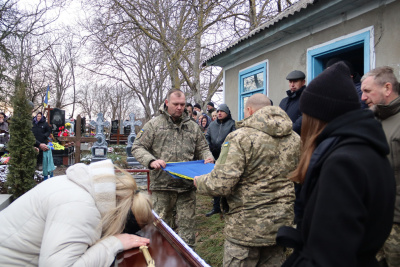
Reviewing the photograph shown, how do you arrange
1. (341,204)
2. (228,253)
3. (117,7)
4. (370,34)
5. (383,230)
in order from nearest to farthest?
(341,204)
(383,230)
(228,253)
(370,34)
(117,7)

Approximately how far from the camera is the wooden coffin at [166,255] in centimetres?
175

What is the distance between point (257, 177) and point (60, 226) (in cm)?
138

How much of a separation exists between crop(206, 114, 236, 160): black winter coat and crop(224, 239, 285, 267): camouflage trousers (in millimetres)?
3215

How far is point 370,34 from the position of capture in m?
4.54

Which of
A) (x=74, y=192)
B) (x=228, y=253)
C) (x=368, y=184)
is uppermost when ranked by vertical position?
(x=368, y=184)

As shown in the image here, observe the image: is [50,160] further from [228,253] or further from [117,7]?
[117,7]

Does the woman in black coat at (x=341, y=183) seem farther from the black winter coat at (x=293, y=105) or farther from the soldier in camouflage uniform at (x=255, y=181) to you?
the black winter coat at (x=293, y=105)

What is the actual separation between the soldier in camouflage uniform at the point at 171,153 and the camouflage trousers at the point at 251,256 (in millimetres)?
1352

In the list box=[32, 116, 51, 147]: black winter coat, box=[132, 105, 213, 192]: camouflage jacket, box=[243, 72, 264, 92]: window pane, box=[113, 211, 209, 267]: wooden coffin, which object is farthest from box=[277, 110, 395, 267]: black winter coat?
box=[32, 116, 51, 147]: black winter coat

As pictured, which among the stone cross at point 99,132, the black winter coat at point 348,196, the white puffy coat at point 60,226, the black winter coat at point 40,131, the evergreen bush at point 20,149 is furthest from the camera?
the stone cross at point 99,132

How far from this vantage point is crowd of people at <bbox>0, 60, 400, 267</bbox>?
107cm

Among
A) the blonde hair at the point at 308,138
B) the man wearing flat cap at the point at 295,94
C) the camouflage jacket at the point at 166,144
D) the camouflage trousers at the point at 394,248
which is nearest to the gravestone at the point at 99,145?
the camouflage jacket at the point at 166,144

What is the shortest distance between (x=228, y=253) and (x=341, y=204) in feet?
4.98

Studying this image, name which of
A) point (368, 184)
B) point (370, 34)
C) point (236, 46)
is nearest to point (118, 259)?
point (368, 184)
